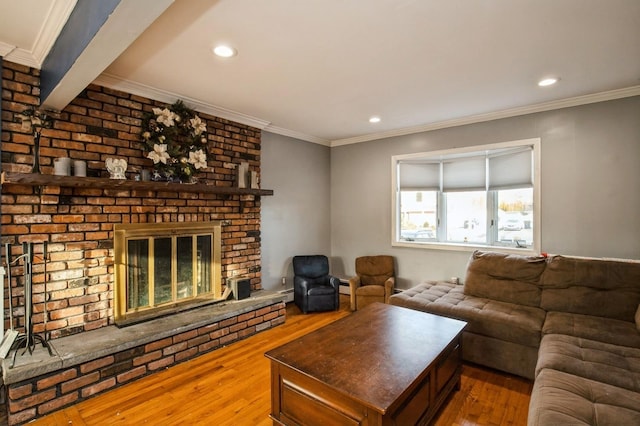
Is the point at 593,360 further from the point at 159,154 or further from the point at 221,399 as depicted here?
the point at 159,154

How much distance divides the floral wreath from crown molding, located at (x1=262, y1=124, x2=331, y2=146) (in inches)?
44.7

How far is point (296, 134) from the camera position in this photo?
4.76 metres

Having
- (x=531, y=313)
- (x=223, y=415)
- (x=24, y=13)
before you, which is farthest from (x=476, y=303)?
(x=24, y=13)

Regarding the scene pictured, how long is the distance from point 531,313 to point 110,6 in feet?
11.7

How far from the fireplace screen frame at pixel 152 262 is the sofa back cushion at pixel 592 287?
335 centimetres

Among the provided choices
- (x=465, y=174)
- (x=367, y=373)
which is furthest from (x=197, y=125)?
(x=465, y=174)

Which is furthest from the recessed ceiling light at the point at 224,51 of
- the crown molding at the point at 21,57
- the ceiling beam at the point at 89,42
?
the crown molding at the point at 21,57

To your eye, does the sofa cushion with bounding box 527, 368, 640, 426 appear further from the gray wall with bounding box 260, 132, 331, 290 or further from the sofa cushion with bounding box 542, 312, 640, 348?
the gray wall with bounding box 260, 132, 331, 290

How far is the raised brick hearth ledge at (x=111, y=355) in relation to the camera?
209 centimetres

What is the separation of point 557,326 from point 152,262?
11.8 feet

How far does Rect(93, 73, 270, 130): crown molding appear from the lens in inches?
109

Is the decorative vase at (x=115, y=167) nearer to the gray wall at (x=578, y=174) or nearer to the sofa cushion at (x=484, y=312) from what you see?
the sofa cushion at (x=484, y=312)

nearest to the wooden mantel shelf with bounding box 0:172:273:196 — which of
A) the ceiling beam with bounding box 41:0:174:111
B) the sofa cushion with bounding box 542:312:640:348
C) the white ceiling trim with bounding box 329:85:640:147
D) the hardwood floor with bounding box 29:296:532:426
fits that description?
the ceiling beam with bounding box 41:0:174:111

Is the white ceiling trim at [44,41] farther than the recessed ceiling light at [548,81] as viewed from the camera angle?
No
